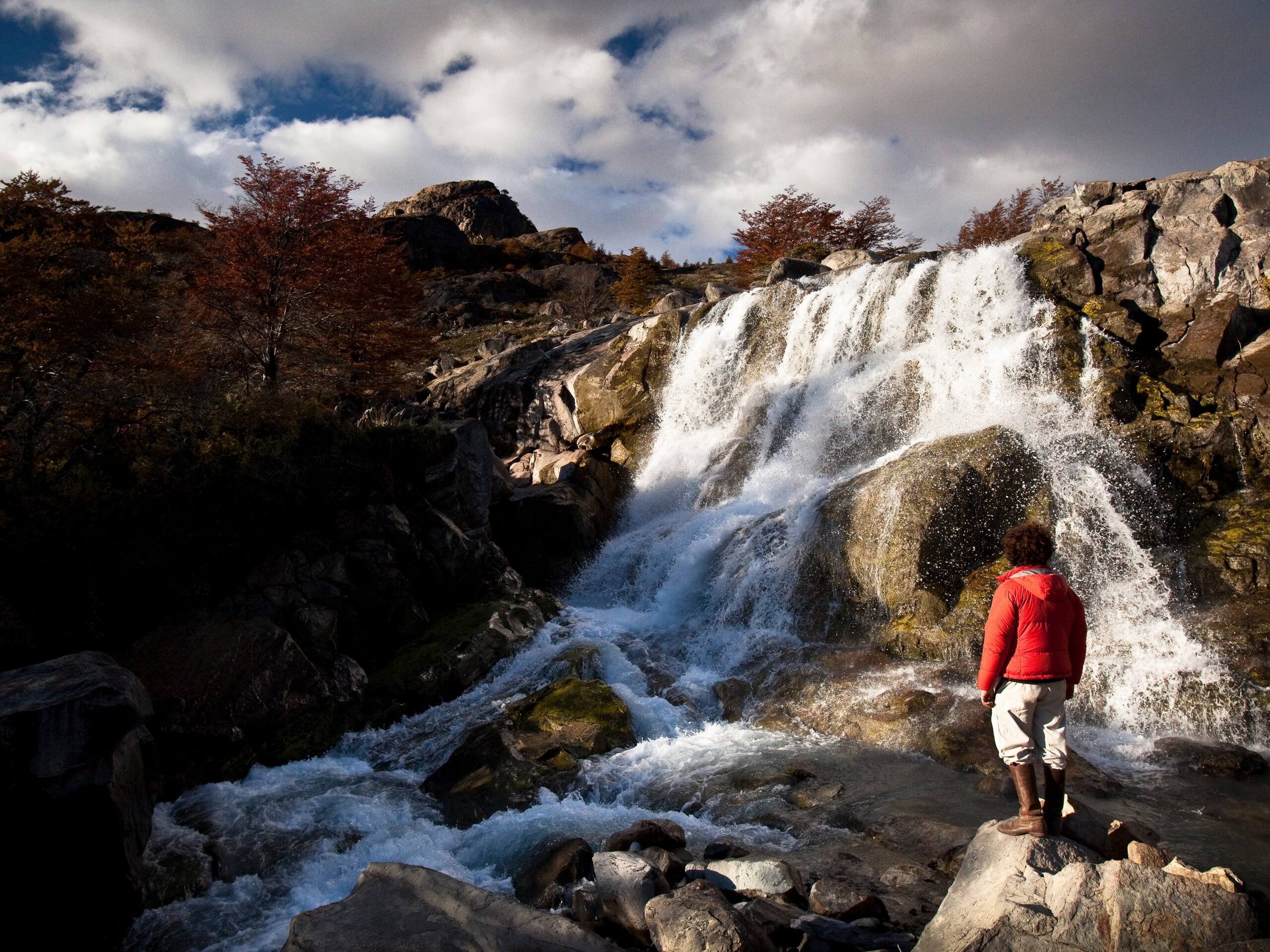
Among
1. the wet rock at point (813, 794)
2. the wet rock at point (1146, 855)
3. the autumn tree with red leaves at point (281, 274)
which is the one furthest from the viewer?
the autumn tree with red leaves at point (281, 274)

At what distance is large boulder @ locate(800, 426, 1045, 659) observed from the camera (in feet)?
37.6

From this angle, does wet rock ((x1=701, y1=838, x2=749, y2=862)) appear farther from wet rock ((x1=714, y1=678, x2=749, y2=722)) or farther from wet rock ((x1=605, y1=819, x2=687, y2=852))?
wet rock ((x1=714, y1=678, x2=749, y2=722))

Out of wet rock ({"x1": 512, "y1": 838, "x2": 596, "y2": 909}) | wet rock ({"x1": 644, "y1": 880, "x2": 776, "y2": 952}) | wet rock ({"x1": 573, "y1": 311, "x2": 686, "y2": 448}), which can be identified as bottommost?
wet rock ({"x1": 512, "y1": 838, "x2": 596, "y2": 909})

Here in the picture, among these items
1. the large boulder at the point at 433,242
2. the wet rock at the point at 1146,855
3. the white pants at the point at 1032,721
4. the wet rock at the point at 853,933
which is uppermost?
the large boulder at the point at 433,242

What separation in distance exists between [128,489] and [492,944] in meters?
8.90

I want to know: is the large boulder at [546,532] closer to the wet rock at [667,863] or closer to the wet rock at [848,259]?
the wet rock at [667,863]

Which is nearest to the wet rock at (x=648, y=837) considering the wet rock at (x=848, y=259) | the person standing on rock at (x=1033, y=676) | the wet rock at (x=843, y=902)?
the wet rock at (x=843, y=902)

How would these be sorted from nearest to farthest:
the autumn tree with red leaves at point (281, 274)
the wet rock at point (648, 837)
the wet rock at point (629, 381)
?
the wet rock at point (648, 837) < the autumn tree with red leaves at point (281, 274) < the wet rock at point (629, 381)

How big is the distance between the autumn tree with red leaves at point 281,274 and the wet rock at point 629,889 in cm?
1384

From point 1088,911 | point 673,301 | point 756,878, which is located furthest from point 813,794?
point 673,301

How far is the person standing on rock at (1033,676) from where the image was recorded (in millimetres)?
4816

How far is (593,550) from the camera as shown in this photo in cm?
1786

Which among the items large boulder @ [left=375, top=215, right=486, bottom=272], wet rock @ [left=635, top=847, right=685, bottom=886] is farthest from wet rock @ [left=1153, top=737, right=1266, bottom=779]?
large boulder @ [left=375, top=215, right=486, bottom=272]

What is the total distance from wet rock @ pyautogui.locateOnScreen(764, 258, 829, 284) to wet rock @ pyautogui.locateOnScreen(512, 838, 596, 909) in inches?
796
